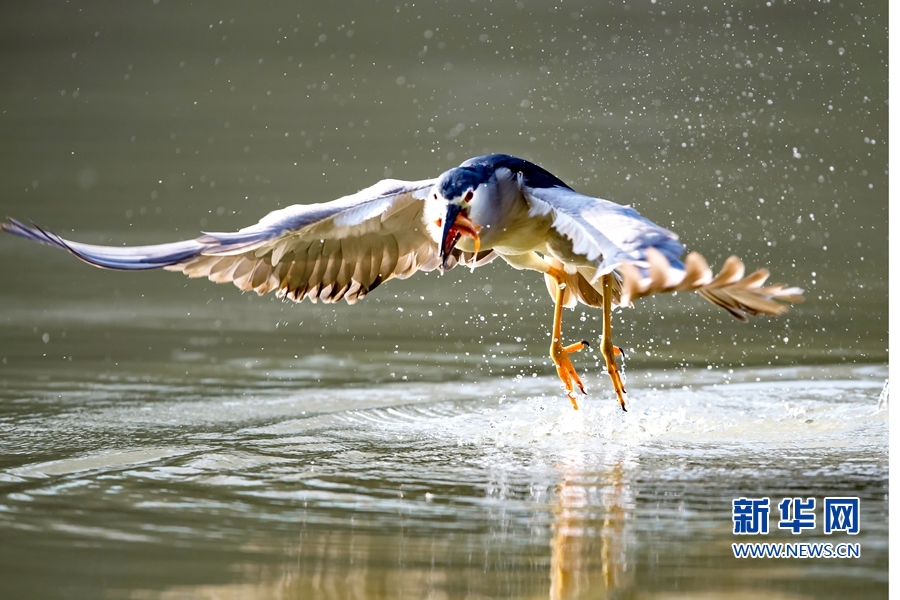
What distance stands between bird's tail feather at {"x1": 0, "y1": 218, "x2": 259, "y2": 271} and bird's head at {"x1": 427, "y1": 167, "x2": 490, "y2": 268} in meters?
0.69

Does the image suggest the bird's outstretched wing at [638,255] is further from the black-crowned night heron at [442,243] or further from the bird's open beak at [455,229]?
the bird's open beak at [455,229]

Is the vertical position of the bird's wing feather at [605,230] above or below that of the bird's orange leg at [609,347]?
above

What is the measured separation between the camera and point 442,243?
4824mm

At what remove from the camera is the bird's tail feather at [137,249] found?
14.0ft

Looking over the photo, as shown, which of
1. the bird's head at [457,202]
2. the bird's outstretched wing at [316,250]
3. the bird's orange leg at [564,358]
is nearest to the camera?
the bird's outstretched wing at [316,250]

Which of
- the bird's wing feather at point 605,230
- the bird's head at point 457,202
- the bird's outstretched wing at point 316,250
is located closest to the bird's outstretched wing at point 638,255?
the bird's wing feather at point 605,230

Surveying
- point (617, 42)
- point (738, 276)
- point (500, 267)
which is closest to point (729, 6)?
point (617, 42)

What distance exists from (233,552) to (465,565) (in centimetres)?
62

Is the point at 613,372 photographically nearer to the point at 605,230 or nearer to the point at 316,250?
the point at 605,230

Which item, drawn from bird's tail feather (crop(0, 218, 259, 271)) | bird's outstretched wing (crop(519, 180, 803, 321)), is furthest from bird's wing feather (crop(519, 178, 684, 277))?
A: bird's tail feather (crop(0, 218, 259, 271))

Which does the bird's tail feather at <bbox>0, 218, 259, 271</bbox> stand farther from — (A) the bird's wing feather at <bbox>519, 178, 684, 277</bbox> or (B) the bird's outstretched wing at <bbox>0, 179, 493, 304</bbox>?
(A) the bird's wing feather at <bbox>519, 178, 684, 277</bbox>

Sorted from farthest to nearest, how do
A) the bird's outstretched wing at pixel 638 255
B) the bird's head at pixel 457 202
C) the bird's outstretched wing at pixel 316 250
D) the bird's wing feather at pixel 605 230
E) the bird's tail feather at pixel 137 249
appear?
the bird's head at pixel 457 202 → the bird's outstretched wing at pixel 316 250 → the bird's tail feather at pixel 137 249 → the bird's wing feather at pixel 605 230 → the bird's outstretched wing at pixel 638 255

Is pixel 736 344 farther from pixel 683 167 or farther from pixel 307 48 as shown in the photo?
pixel 307 48

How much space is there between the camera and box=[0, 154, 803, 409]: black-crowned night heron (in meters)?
4.32
